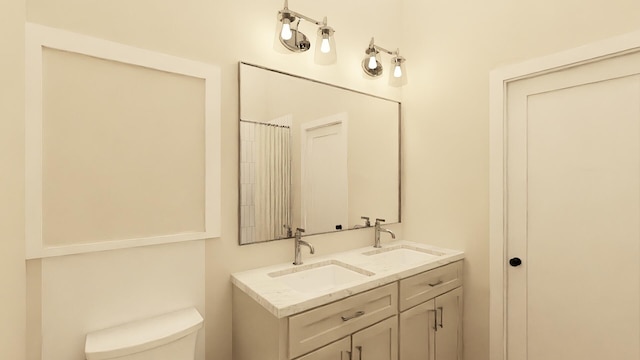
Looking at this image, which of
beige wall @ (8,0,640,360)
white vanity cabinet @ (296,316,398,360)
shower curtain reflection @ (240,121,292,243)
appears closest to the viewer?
beige wall @ (8,0,640,360)

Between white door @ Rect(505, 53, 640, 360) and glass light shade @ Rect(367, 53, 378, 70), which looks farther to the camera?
glass light shade @ Rect(367, 53, 378, 70)

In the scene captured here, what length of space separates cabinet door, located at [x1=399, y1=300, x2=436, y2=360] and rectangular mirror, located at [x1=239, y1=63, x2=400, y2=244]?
26.5 inches

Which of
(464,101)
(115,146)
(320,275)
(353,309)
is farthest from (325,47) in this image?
(353,309)

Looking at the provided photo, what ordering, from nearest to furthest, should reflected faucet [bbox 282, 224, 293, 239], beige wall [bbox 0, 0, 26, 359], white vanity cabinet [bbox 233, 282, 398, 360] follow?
beige wall [bbox 0, 0, 26, 359]
white vanity cabinet [bbox 233, 282, 398, 360]
reflected faucet [bbox 282, 224, 293, 239]

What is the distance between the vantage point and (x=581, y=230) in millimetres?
1645

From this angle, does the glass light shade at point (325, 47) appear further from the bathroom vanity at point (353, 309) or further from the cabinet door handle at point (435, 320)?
the cabinet door handle at point (435, 320)

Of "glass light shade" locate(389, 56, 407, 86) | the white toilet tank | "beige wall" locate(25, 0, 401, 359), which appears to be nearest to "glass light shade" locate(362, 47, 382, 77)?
"glass light shade" locate(389, 56, 407, 86)

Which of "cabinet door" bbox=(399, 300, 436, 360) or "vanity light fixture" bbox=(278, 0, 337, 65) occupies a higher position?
"vanity light fixture" bbox=(278, 0, 337, 65)

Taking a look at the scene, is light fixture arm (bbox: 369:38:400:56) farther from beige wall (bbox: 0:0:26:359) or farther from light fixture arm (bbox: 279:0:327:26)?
beige wall (bbox: 0:0:26:359)

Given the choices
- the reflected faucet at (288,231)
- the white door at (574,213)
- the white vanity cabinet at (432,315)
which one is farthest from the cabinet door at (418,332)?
the reflected faucet at (288,231)

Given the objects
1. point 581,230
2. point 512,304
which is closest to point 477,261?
point 512,304

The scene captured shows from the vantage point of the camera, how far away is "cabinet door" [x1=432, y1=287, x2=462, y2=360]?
1.92m

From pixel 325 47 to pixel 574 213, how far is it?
1677 millimetres

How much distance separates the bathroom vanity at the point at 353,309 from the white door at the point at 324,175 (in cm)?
25
